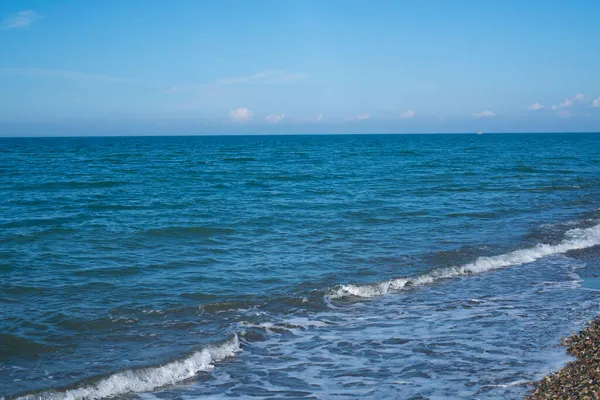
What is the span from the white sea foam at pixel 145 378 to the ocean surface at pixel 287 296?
19 mm

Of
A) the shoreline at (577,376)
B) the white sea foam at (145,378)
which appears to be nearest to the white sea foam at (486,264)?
the white sea foam at (145,378)

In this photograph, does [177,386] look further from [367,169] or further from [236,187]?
[367,169]

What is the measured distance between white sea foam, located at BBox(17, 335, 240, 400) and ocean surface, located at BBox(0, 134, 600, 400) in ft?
0.06

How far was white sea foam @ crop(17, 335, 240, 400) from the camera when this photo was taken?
7039mm

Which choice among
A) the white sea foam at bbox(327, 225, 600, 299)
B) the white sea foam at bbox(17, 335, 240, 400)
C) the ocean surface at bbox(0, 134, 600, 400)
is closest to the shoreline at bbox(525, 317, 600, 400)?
the ocean surface at bbox(0, 134, 600, 400)

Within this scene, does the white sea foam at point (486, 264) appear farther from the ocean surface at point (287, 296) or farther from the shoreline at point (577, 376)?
the shoreline at point (577, 376)

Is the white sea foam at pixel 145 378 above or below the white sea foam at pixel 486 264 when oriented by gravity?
below

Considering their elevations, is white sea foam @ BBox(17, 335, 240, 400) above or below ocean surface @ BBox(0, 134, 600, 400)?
below

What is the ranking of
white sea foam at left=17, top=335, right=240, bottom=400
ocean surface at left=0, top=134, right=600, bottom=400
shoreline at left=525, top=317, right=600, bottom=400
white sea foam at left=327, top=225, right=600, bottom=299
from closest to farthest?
shoreline at left=525, top=317, right=600, bottom=400, white sea foam at left=17, top=335, right=240, bottom=400, ocean surface at left=0, top=134, right=600, bottom=400, white sea foam at left=327, top=225, right=600, bottom=299

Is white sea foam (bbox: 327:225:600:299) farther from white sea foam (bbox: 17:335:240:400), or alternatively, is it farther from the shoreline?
the shoreline

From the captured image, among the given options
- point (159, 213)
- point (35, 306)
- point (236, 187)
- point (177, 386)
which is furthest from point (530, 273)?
point (236, 187)

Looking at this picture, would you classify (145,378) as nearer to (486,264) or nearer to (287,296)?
(287,296)

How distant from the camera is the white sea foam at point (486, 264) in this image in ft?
38.6

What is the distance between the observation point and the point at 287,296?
11.2 meters
